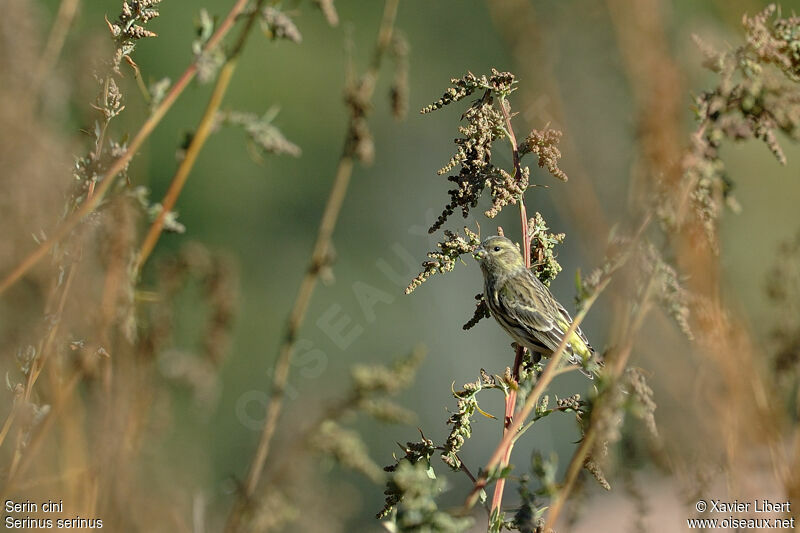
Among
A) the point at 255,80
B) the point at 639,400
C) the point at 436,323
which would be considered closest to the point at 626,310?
the point at 639,400

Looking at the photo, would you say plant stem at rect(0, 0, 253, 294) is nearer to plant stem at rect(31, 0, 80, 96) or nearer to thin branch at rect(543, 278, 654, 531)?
plant stem at rect(31, 0, 80, 96)

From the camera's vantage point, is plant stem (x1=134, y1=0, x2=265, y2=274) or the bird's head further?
the bird's head

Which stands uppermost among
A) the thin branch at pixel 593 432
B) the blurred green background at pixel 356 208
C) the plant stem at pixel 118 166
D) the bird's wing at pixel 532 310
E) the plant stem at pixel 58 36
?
the blurred green background at pixel 356 208

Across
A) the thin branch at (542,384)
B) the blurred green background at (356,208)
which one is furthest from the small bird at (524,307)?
the blurred green background at (356,208)

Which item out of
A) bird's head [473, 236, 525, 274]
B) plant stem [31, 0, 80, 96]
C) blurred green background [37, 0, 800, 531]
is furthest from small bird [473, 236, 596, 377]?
blurred green background [37, 0, 800, 531]

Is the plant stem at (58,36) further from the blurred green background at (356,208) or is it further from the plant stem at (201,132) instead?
the blurred green background at (356,208)

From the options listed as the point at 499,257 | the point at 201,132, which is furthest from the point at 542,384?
the point at 499,257

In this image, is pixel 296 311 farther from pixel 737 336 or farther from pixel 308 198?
Result: pixel 308 198

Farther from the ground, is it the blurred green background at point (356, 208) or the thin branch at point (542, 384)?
the blurred green background at point (356, 208)
